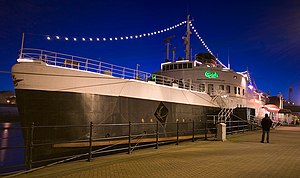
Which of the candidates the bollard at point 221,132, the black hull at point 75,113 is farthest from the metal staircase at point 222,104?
the black hull at point 75,113

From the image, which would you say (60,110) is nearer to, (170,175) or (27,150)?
(27,150)

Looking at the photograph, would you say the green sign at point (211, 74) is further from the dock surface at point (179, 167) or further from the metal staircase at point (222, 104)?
the dock surface at point (179, 167)

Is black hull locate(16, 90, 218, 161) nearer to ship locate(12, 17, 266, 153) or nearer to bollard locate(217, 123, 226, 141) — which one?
ship locate(12, 17, 266, 153)

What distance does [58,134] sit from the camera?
9484mm

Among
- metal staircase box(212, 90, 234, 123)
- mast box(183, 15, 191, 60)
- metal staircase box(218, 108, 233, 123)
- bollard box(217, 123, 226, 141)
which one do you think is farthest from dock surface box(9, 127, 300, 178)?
mast box(183, 15, 191, 60)

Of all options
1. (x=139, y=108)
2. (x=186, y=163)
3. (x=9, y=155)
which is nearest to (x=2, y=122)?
(x=9, y=155)

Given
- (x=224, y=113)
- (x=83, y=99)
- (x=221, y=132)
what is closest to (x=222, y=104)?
(x=224, y=113)

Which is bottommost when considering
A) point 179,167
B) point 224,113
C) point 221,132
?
point 179,167

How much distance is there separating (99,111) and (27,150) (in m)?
4.93

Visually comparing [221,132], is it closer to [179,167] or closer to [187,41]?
[179,167]

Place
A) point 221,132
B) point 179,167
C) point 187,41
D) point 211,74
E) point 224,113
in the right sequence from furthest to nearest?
point 187,41
point 211,74
point 224,113
point 221,132
point 179,167

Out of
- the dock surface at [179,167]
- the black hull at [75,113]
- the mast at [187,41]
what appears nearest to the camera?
the dock surface at [179,167]

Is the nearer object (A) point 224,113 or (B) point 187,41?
(A) point 224,113

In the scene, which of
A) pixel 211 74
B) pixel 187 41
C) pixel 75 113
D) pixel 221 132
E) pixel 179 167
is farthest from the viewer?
pixel 187 41
